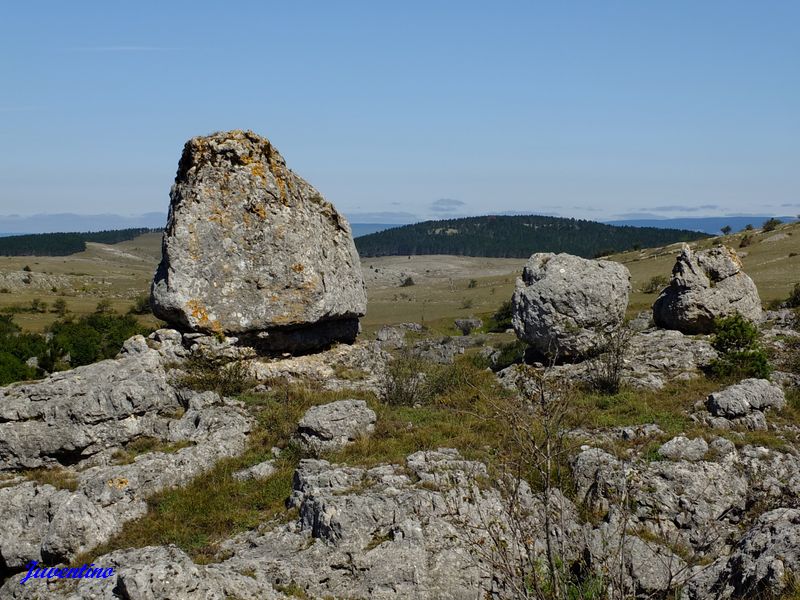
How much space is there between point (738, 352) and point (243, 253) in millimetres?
13306

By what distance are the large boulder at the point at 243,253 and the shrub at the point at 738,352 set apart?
10.6m

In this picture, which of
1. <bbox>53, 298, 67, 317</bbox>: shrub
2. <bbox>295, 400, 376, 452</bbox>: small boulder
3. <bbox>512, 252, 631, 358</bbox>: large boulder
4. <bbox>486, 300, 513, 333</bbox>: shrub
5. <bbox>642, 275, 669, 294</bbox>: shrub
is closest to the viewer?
<bbox>295, 400, 376, 452</bbox>: small boulder

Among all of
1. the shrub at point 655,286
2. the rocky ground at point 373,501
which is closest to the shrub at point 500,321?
the shrub at point 655,286

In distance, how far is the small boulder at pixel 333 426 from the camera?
12.7 metres

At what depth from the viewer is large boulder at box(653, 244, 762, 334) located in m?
19.4

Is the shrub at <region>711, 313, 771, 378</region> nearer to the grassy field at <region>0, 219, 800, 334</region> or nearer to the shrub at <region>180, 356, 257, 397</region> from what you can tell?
the shrub at <region>180, 356, 257, 397</region>

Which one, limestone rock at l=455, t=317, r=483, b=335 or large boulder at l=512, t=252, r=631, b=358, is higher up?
large boulder at l=512, t=252, r=631, b=358

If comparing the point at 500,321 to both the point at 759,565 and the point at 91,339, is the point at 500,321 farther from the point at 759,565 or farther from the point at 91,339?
the point at 759,565

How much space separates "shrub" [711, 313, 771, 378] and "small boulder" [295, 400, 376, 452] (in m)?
9.26

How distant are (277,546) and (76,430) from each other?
578 centimetres

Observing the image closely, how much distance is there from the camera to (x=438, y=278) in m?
113

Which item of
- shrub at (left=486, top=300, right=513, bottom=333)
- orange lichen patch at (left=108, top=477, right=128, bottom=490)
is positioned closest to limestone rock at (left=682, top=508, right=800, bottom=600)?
orange lichen patch at (left=108, top=477, right=128, bottom=490)

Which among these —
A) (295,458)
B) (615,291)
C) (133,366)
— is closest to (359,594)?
(295,458)

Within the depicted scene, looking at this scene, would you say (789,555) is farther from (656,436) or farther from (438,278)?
(438,278)
